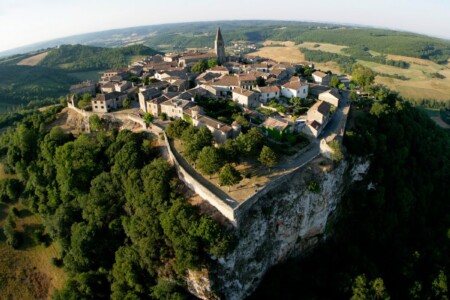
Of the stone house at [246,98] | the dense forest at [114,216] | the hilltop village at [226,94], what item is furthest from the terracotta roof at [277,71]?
the dense forest at [114,216]

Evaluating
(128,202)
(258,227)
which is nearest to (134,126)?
(128,202)

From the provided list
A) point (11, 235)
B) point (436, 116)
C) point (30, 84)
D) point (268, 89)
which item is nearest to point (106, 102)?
point (11, 235)

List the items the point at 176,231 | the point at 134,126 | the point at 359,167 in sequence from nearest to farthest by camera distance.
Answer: the point at 176,231 → the point at 359,167 → the point at 134,126

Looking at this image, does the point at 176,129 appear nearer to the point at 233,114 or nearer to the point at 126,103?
the point at 233,114

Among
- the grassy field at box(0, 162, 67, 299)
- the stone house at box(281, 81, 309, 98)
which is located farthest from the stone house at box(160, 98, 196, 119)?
the grassy field at box(0, 162, 67, 299)

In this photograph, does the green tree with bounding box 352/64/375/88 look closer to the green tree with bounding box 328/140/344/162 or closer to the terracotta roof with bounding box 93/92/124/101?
the green tree with bounding box 328/140/344/162

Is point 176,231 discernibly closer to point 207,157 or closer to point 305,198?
point 207,157
